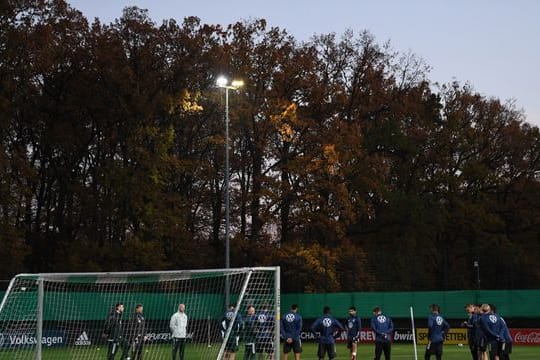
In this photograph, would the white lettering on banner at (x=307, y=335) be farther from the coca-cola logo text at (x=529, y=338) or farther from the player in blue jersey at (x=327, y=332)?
the player in blue jersey at (x=327, y=332)

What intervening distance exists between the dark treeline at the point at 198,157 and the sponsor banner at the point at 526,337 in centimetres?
980

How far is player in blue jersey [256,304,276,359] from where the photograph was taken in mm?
21297

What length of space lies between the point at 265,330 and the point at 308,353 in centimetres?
1327

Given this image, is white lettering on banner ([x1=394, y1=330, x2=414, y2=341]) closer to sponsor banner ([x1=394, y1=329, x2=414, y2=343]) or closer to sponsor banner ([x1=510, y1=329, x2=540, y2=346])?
sponsor banner ([x1=394, y1=329, x2=414, y2=343])

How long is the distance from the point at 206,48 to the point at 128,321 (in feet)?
90.3

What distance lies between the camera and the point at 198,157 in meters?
53.2

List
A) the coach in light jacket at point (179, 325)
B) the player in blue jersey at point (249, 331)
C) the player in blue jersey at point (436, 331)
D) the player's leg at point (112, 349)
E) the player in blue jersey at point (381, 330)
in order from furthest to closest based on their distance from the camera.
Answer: the player in blue jersey at point (381, 330)
the player in blue jersey at point (436, 331)
the player's leg at point (112, 349)
the coach in light jacket at point (179, 325)
the player in blue jersey at point (249, 331)

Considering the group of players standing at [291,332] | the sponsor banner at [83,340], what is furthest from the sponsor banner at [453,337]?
the sponsor banner at [83,340]

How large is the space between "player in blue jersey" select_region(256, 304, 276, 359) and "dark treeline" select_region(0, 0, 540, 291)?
25293 millimetres

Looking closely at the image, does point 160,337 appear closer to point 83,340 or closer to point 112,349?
point 83,340

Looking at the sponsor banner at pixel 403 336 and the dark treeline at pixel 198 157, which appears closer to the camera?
the sponsor banner at pixel 403 336

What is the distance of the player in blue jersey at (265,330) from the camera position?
21.3 metres

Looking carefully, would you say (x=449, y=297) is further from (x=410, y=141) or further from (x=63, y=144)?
(x=63, y=144)

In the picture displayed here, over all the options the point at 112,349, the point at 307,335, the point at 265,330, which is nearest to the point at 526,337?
the point at 307,335
